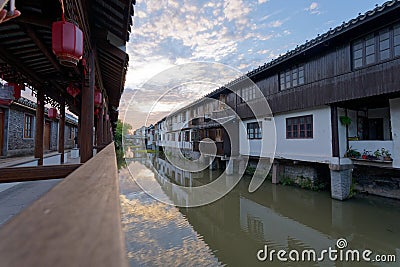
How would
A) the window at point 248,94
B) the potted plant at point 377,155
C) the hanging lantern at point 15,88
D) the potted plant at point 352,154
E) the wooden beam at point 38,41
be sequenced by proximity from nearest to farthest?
the wooden beam at point 38,41 < the hanging lantern at point 15,88 < the potted plant at point 377,155 < the potted plant at point 352,154 < the window at point 248,94

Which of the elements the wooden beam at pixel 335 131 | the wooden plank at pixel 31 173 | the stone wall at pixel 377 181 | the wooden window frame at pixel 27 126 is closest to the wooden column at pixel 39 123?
the wooden plank at pixel 31 173

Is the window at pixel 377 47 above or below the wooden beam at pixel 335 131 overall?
above

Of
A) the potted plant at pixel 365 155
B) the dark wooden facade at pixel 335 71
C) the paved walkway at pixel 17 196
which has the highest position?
the dark wooden facade at pixel 335 71

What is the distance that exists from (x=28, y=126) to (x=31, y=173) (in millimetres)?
11143

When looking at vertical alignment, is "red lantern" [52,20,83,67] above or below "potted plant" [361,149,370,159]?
above

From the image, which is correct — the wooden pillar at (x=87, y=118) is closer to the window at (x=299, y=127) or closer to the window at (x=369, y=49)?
the window at (x=369, y=49)

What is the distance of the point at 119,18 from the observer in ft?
11.9

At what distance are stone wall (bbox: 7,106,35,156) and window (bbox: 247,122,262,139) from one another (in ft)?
37.5

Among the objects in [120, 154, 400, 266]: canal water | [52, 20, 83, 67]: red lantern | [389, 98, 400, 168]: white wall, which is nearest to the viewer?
[52, 20, 83, 67]: red lantern

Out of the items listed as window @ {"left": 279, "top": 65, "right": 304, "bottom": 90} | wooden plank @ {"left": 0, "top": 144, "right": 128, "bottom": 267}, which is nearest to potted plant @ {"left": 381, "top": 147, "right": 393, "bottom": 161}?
window @ {"left": 279, "top": 65, "right": 304, "bottom": 90}

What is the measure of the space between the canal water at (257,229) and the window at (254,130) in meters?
4.03

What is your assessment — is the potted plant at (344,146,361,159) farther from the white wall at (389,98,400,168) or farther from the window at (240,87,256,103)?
the window at (240,87,256,103)

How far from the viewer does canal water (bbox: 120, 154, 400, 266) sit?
Result: 488 cm

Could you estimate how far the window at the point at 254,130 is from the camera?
41.4ft
